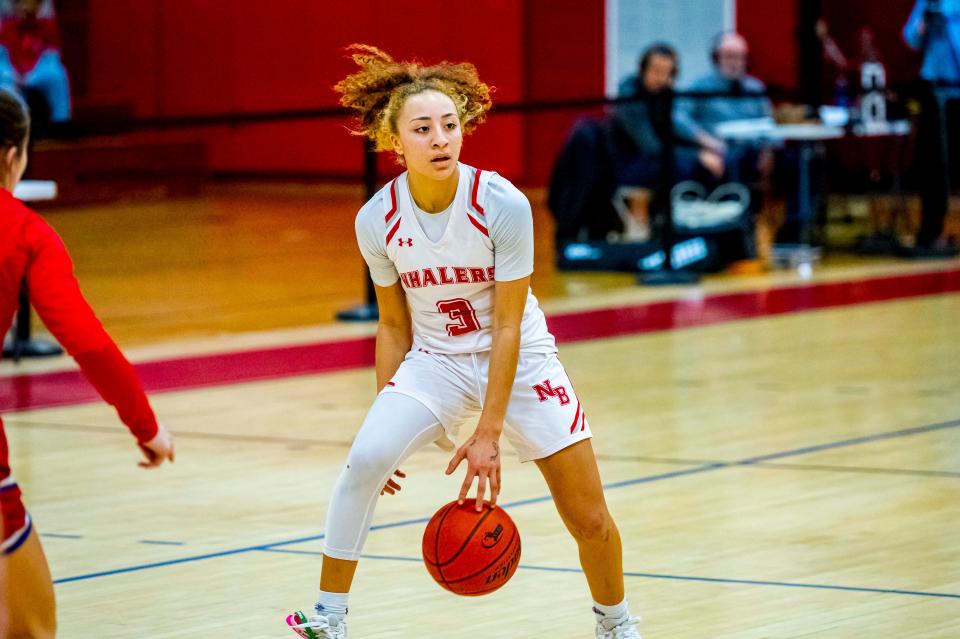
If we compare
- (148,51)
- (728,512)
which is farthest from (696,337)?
(148,51)

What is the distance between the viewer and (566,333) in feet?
33.6

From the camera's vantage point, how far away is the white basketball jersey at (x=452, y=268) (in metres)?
4.17

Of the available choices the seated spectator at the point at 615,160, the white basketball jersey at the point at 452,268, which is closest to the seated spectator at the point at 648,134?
the seated spectator at the point at 615,160

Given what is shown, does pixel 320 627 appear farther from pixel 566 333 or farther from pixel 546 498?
pixel 566 333

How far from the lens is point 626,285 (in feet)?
40.4

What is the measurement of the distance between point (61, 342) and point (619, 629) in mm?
1589

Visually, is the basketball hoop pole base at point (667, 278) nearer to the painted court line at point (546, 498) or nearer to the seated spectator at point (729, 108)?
the seated spectator at point (729, 108)

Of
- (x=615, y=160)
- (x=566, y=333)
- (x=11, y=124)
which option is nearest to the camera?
(x=11, y=124)

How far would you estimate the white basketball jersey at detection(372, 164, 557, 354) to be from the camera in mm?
4168

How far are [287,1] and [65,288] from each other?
18396 millimetres

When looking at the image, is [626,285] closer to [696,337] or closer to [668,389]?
[696,337]

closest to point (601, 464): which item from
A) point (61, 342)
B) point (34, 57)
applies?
point (61, 342)

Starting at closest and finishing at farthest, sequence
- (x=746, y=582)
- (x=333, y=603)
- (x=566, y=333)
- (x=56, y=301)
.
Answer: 1. (x=56, y=301)
2. (x=333, y=603)
3. (x=746, y=582)
4. (x=566, y=333)

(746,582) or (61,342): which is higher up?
(61,342)
